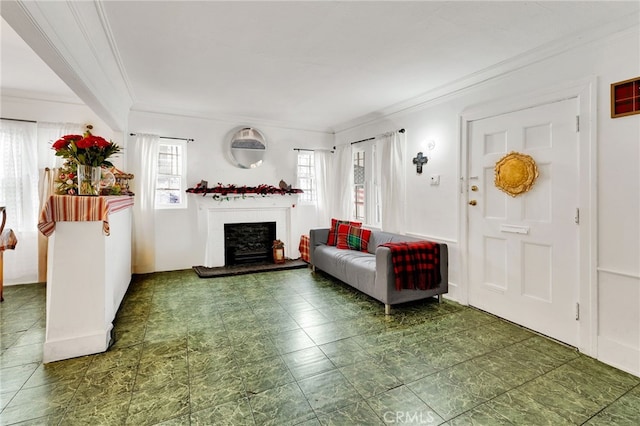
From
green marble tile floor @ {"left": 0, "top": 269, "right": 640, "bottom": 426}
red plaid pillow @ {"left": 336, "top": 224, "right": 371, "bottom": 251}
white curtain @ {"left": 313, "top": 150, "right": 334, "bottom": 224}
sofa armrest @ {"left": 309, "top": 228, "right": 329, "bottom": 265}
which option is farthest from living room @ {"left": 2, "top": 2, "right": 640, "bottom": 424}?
sofa armrest @ {"left": 309, "top": 228, "right": 329, "bottom": 265}

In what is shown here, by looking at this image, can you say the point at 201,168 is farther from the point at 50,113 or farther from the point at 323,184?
the point at 323,184

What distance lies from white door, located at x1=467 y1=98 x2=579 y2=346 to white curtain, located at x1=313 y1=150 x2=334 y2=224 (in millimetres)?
2985

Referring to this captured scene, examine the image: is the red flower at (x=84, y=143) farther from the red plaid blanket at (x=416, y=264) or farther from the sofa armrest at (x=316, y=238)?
the sofa armrest at (x=316, y=238)

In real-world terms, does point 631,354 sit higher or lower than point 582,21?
lower

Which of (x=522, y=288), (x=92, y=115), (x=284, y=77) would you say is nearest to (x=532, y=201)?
(x=522, y=288)

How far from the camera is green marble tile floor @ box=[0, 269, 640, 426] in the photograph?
174 cm

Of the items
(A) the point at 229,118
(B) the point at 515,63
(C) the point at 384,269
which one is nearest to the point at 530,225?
(C) the point at 384,269

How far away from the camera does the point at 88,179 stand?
2518 mm

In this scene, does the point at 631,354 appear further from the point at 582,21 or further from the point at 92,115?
the point at 92,115

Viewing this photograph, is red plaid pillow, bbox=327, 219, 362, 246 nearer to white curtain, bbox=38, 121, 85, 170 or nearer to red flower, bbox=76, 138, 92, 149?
red flower, bbox=76, 138, 92, 149

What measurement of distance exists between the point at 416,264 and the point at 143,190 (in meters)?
4.00

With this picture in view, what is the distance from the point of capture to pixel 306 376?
6.92 ft

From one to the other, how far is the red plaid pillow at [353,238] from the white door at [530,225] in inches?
60.2

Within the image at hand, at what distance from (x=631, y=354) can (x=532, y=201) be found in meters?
1.31
